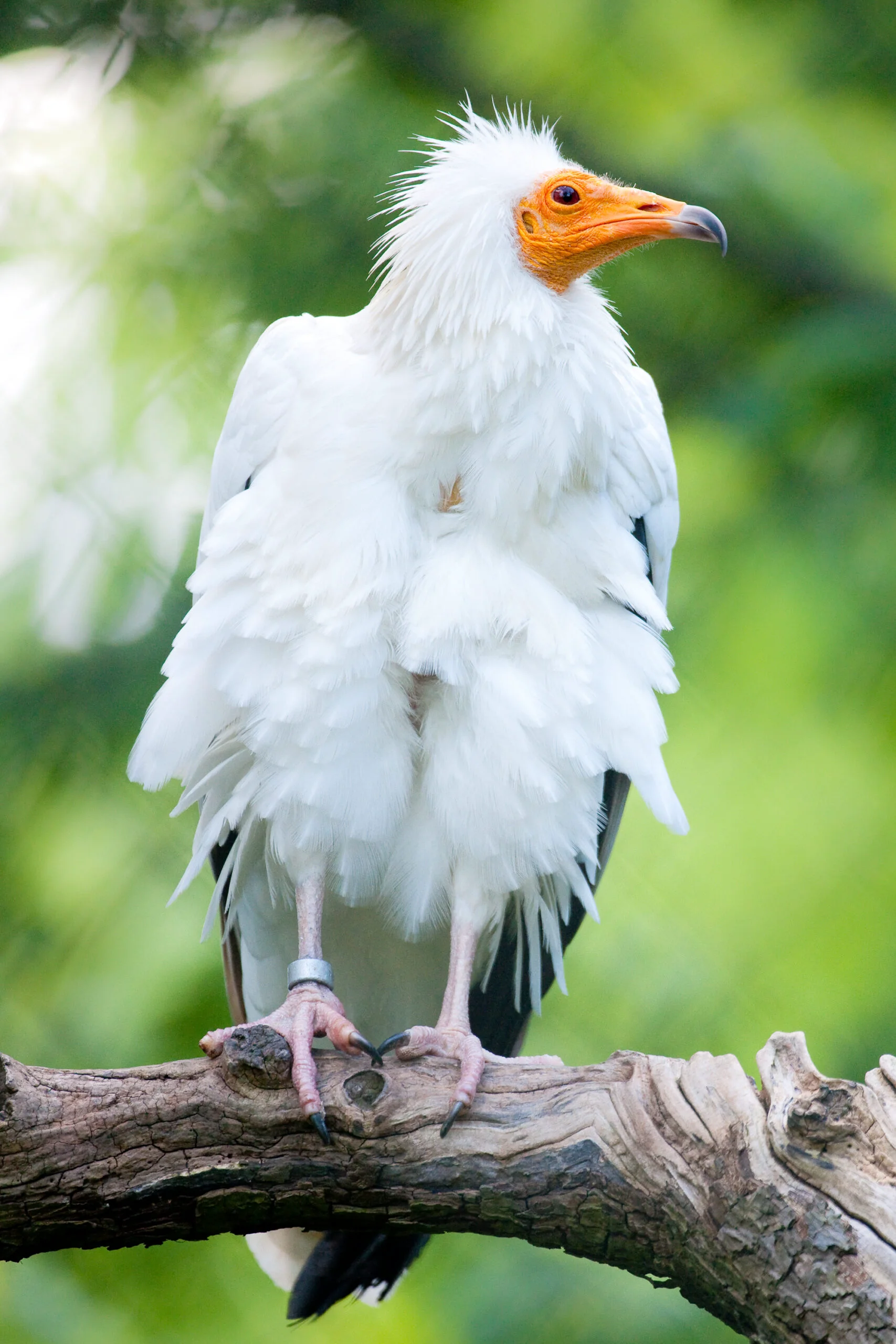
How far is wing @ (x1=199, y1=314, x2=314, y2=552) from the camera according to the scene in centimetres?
213

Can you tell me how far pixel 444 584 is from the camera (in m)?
1.98

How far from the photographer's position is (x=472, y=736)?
204cm

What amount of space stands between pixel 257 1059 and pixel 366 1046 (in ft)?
0.62

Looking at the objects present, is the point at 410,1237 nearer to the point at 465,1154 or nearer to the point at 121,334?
the point at 465,1154

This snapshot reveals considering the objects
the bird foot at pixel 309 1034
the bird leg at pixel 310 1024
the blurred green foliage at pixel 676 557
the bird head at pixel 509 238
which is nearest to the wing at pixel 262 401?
the bird head at pixel 509 238

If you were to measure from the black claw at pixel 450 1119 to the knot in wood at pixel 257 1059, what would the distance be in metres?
0.22

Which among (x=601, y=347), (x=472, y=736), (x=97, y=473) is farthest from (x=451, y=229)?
(x=97, y=473)

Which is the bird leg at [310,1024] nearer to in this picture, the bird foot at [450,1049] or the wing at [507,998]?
the bird foot at [450,1049]

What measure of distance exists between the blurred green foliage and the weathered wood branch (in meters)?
1.85

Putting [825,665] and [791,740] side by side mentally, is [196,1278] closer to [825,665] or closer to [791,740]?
[791,740]

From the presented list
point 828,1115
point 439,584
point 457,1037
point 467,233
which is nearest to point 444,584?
point 439,584

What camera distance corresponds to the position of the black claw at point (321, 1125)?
1.71m

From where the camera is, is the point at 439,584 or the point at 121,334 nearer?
the point at 439,584

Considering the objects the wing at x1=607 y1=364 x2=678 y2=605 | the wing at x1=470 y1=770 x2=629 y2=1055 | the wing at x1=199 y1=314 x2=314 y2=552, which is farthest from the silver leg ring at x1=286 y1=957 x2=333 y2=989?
the wing at x1=607 y1=364 x2=678 y2=605
